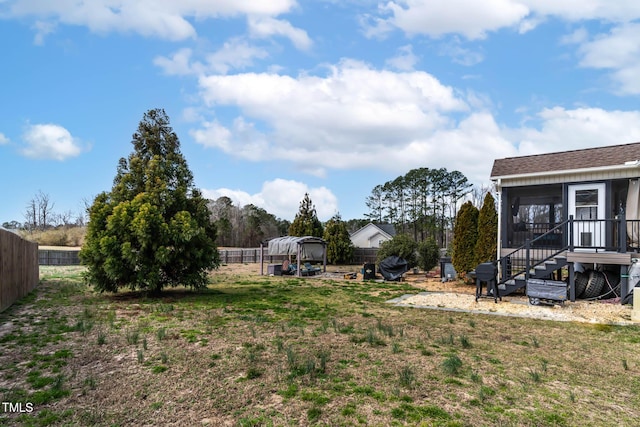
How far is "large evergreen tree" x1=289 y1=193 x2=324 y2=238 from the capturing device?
28.1 meters

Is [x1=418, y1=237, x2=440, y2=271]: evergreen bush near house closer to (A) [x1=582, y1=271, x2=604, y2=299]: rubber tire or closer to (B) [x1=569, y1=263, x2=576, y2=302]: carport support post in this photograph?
(A) [x1=582, y1=271, x2=604, y2=299]: rubber tire

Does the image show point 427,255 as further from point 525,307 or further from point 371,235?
point 371,235

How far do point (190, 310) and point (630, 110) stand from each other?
56.1 ft

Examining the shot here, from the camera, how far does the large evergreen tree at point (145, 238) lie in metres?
9.21

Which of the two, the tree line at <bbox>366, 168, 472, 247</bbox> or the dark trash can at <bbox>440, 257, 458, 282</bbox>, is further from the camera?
the tree line at <bbox>366, 168, 472, 247</bbox>

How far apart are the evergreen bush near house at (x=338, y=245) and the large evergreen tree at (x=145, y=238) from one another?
15.1 metres

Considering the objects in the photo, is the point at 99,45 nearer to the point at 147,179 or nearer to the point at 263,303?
the point at 147,179

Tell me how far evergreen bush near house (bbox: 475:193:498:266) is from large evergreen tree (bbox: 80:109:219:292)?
8.91 m

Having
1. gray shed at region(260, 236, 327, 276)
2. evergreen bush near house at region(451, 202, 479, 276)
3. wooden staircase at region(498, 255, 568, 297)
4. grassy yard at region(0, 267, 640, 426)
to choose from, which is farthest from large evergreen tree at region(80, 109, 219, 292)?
evergreen bush near house at region(451, 202, 479, 276)

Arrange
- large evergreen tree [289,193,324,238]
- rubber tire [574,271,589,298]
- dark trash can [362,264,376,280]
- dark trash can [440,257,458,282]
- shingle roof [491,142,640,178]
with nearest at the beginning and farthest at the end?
rubber tire [574,271,589,298] < shingle roof [491,142,640,178] < dark trash can [440,257,458,282] < dark trash can [362,264,376,280] < large evergreen tree [289,193,324,238]

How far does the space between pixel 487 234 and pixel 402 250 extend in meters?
5.25

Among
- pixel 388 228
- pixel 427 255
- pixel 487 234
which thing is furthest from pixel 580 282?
pixel 388 228

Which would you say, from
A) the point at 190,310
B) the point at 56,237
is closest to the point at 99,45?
the point at 190,310

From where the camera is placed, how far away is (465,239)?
1330cm
